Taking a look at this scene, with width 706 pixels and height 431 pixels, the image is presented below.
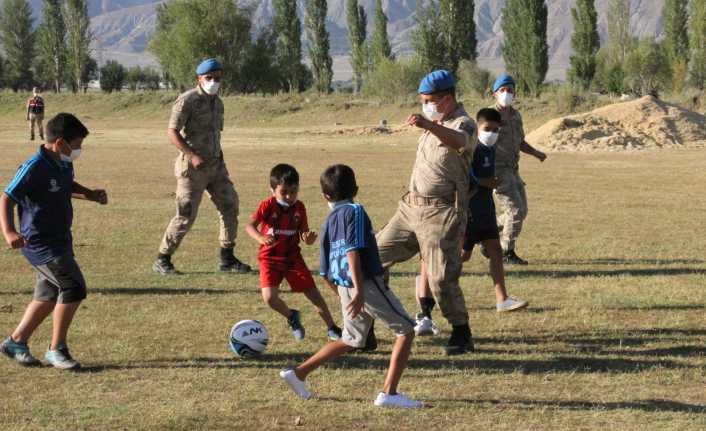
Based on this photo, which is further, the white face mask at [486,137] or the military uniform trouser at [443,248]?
the white face mask at [486,137]

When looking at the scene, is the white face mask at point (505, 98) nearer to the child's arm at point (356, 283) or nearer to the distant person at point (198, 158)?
the distant person at point (198, 158)

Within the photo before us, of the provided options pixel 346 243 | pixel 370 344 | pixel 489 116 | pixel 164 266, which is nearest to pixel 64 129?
pixel 346 243

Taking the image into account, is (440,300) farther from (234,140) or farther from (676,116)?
(234,140)

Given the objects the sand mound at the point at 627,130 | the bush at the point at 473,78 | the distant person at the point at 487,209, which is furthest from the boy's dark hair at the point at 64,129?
the bush at the point at 473,78

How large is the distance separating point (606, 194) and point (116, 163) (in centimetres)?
1388

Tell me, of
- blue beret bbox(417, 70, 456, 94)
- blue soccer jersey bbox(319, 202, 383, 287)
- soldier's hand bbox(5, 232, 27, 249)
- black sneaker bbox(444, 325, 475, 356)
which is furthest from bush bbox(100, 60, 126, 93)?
blue soccer jersey bbox(319, 202, 383, 287)

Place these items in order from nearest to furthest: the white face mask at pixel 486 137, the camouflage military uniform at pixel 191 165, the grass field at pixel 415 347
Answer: the grass field at pixel 415 347
the white face mask at pixel 486 137
the camouflage military uniform at pixel 191 165

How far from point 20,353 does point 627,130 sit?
31.5 meters

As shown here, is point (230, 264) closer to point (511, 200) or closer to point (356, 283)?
point (511, 200)

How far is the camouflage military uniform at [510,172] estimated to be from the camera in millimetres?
10820

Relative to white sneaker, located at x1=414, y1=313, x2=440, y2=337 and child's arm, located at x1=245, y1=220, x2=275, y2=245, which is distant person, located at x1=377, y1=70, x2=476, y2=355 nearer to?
white sneaker, located at x1=414, y1=313, x2=440, y2=337

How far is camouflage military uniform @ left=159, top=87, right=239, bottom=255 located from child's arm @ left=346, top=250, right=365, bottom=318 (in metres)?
4.92

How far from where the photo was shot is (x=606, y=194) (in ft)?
65.4

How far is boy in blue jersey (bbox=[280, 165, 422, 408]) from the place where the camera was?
5.77 m
